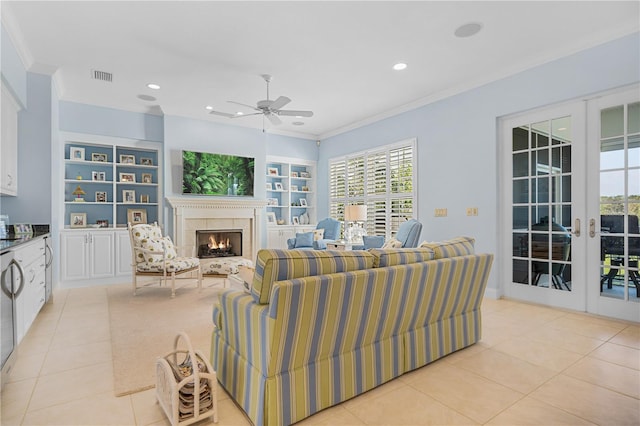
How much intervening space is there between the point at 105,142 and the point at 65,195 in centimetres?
106

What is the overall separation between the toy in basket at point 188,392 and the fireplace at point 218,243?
460cm

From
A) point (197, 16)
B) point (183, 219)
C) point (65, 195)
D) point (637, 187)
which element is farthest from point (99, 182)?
point (637, 187)

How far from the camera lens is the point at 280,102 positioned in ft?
13.4

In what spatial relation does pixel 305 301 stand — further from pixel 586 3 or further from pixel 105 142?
pixel 105 142

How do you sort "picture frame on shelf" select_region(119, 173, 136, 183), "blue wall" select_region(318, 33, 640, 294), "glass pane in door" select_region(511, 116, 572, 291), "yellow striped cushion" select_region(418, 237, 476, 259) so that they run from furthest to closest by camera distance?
"picture frame on shelf" select_region(119, 173, 136, 183) → "glass pane in door" select_region(511, 116, 572, 291) → "blue wall" select_region(318, 33, 640, 294) → "yellow striped cushion" select_region(418, 237, 476, 259)

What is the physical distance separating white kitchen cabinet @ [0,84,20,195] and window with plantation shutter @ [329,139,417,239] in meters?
5.12

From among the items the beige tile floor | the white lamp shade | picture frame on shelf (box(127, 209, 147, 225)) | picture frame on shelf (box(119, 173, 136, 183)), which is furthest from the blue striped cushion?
picture frame on shelf (box(119, 173, 136, 183))

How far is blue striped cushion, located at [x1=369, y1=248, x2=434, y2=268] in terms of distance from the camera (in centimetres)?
212

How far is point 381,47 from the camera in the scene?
3713 millimetres

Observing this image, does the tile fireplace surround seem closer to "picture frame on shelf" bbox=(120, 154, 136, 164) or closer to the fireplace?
the fireplace

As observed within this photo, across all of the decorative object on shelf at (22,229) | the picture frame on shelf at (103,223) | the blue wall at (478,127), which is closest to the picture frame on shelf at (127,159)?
the picture frame on shelf at (103,223)

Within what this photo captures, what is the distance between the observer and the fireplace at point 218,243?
638 centimetres

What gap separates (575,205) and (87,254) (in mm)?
6624

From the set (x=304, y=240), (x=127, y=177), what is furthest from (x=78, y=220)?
(x=304, y=240)
